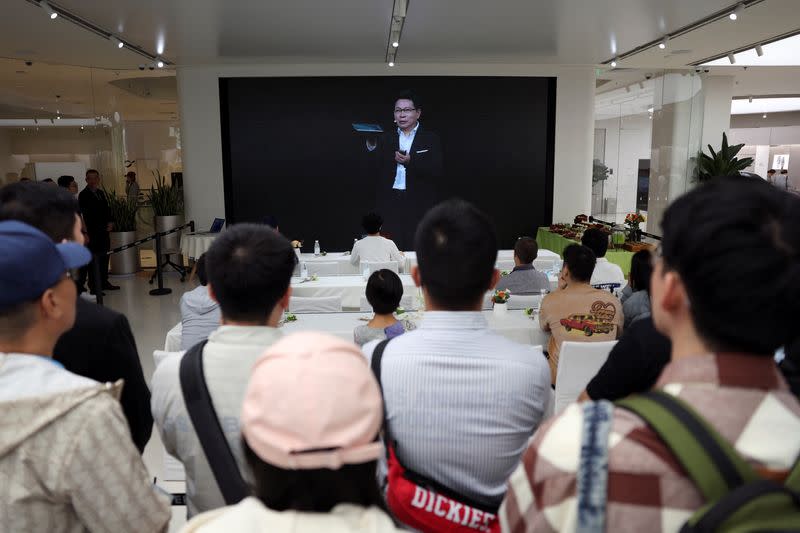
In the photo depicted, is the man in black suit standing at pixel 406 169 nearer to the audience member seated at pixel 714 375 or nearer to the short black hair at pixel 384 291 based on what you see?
the short black hair at pixel 384 291

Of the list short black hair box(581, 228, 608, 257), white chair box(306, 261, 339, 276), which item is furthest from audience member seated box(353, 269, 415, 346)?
white chair box(306, 261, 339, 276)

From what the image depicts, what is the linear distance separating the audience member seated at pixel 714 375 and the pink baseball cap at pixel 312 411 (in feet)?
0.86

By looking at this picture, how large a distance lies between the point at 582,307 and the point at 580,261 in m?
0.27

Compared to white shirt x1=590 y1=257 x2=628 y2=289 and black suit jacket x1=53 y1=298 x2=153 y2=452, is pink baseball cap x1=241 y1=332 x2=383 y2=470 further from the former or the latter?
white shirt x1=590 y1=257 x2=628 y2=289

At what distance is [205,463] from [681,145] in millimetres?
11818

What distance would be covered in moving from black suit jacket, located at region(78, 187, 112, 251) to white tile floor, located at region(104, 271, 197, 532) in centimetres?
74

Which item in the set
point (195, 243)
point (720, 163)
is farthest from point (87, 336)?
point (720, 163)

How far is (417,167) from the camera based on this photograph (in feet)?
34.2

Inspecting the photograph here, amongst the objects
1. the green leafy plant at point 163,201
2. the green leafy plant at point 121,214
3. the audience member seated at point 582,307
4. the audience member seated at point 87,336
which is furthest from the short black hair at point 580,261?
the green leafy plant at point 121,214

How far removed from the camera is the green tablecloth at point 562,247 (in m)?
7.93

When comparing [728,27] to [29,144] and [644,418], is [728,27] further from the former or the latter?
[29,144]

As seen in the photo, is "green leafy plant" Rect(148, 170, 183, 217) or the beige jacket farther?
"green leafy plant" Rect(148, 170, 183, 217)

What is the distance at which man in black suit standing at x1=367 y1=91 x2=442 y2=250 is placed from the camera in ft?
33.8

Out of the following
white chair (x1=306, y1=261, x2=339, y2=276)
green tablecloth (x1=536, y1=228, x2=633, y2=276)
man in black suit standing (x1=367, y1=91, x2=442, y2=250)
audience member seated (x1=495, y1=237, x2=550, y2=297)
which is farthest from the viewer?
man in black suit standing (x1=367, y1=91, x2=442, y2=250)
